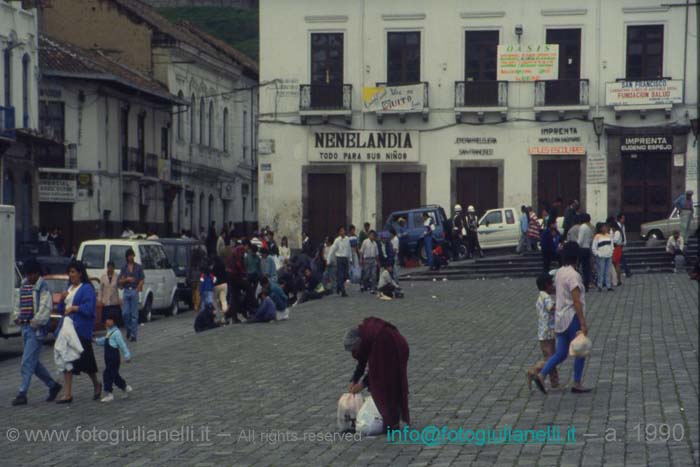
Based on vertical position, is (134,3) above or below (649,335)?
above

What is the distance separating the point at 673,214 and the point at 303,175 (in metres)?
12.5

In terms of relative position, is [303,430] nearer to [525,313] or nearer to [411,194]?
[525,313]

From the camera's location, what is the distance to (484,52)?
4706 centimetres

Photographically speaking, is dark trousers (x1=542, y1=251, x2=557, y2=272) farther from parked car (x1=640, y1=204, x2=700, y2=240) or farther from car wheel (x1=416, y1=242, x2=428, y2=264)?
car wheel (x1=416, y1=242, x2=428, y2=264)

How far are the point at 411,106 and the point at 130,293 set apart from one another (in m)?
21.8

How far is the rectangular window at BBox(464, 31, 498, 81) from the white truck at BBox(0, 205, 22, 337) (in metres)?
25.1

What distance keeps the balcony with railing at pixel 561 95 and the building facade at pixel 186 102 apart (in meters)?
16.5

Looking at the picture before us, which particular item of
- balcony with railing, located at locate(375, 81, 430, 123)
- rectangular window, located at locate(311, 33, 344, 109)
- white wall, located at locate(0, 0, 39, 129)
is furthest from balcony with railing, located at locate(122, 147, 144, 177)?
balcony with railing, located at locate(375, 81, 430, 123)

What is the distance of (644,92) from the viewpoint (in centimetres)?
4578

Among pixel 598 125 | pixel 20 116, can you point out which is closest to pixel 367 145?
pixel 598 125

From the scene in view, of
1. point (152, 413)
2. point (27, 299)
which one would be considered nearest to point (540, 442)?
point (152, 413)

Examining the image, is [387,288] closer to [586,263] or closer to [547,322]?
[586,263]

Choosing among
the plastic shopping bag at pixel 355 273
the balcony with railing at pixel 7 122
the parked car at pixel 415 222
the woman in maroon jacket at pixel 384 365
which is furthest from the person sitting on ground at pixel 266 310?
the balcony with railing at pixel 7 122

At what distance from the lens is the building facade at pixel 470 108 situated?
46031 mm
